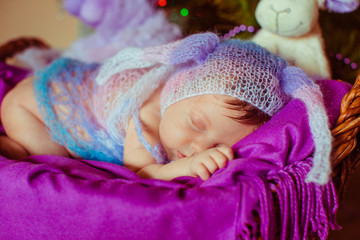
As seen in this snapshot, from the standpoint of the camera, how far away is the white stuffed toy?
951 millimetres

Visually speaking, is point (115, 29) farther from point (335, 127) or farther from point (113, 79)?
point (335, 127)

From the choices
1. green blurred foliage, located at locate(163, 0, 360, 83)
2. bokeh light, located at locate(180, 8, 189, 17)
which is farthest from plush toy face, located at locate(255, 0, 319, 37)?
bokeh light, located at locate(180, 8, 189, 17)

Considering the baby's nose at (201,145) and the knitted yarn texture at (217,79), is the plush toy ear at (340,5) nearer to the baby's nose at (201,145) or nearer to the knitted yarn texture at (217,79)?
the knitted yarn texture at (217,79)

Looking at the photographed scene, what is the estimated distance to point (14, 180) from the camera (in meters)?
0.67

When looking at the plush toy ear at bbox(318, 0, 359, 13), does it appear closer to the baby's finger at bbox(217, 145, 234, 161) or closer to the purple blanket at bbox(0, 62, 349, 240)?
the purple blanket at bbox(0, 62, 349, 240)

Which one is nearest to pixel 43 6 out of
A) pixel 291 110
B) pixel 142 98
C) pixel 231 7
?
pixel 231 7

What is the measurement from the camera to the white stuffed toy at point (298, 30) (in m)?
0.95

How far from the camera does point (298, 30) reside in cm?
98

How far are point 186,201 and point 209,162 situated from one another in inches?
5.4

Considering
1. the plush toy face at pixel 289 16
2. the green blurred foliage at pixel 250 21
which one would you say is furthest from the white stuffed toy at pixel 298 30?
the green blurred foliage at pixel 250 21

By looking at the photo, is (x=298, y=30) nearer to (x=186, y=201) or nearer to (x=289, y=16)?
(x=289, y=16)

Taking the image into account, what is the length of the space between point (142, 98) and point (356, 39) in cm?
89

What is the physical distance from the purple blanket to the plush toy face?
0.36 metres

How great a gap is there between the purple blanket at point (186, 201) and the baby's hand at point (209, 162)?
0.02 meters
